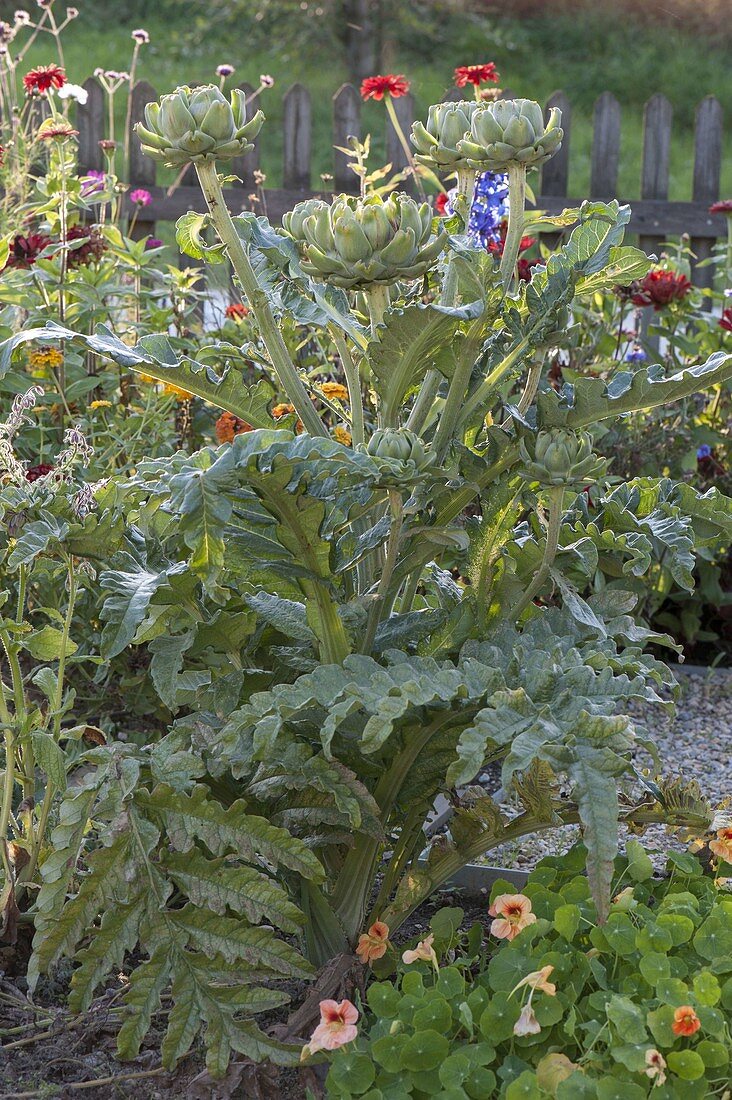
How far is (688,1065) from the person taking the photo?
4.56 ft

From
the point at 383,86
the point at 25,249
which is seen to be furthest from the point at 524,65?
the point at 25,249

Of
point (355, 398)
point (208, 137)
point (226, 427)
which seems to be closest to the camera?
point (208, 137)

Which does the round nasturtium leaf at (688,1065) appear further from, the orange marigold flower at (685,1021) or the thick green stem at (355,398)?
the thick green stem at (355,398)

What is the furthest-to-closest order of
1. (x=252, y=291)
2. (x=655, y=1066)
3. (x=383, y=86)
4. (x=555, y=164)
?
(x=555, y=164) → (x=383, y=86) → (x=252, y=291) → (x=655, y=1066)

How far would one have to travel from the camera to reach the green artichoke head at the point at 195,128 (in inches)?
58.7

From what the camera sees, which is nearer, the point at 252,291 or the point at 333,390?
the point at 252,291

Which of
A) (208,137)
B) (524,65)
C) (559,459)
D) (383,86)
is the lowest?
(524,65)

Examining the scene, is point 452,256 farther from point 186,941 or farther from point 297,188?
point 297,188

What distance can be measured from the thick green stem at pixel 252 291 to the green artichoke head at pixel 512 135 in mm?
328

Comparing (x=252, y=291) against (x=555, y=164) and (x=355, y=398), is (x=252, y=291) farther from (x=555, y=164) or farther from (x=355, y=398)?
(x=555, y=164)

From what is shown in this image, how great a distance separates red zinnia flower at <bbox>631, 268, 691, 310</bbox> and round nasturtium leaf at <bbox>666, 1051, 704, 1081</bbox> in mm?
2357

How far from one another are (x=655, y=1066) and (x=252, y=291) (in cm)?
109

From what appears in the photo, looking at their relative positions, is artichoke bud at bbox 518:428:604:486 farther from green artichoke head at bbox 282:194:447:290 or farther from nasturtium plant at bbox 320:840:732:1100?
nasturtium plant at bbox 320:840:732:1100

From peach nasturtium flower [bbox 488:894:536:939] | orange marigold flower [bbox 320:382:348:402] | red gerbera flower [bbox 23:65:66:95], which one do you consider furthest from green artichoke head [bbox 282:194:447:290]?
red gerbera flower [bbox 23:65:66:95]
